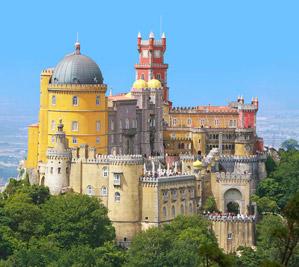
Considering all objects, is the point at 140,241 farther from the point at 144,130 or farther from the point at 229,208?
the point at 144,130

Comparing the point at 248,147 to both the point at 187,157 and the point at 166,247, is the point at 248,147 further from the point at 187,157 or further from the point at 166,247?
the point at 166,247

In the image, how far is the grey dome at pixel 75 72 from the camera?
107188 mm

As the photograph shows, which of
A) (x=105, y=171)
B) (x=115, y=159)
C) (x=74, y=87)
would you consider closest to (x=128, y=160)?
(x=115, y=159)

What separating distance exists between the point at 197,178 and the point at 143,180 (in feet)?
25.0

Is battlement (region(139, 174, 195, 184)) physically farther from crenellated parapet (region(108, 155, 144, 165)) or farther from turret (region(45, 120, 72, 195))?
turret (region(45, 120, 72, 195))

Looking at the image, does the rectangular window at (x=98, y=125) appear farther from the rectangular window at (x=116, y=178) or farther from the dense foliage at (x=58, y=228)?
the dense foliage at (x=58, y=228)

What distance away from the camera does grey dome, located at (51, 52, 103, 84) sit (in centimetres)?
10719

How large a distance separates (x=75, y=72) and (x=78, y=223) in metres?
15.1

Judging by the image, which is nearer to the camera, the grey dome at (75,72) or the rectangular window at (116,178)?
the rectangular window at (116,178)

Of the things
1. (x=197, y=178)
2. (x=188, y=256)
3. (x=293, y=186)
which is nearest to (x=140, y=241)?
(x=188, y=256)

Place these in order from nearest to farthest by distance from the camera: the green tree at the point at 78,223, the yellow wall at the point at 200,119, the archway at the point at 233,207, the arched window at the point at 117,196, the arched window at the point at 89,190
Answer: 1. the green tree at the point at 78,223
2. the arched window at the point at 117,196
3. the arched window at the point at 89,190
4. the archway at the point at 233,207
5. the yellow wall at the point at 200,119

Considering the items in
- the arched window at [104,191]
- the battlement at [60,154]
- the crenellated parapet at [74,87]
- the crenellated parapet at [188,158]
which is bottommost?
the arched window at [104,191]

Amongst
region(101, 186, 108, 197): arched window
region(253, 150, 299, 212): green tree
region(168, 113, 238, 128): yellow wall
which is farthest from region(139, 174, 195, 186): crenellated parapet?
region(168, 113, 238, 128): yellow wall

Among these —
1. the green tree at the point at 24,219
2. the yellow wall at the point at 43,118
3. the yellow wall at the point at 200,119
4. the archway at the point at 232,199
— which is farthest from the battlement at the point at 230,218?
the yellow wall at the point at 200,119
